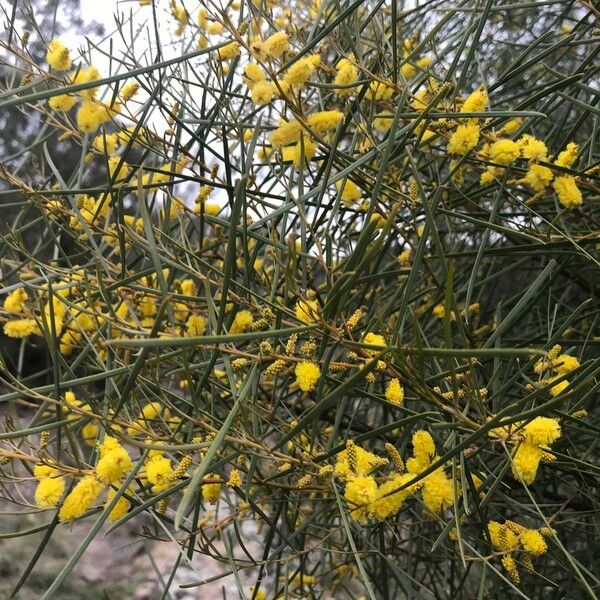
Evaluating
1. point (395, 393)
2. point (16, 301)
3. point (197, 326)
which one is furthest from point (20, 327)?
point (395, 393)

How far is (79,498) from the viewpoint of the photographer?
2.14 ft

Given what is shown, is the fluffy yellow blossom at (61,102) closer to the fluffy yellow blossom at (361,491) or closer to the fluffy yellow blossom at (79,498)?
the fluffy yellow blossom at (79,498)

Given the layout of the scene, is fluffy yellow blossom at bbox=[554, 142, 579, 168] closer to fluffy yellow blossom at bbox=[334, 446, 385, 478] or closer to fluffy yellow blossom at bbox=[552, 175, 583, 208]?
fluffy yellow blossom at bbox=[552, 175, 583, 208]

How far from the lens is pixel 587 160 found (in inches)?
37.8

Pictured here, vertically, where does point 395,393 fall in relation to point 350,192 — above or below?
below

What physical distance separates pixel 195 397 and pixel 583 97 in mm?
1377

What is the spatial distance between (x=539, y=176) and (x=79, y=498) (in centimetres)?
66

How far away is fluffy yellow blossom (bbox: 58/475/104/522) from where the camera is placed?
65 centimetres

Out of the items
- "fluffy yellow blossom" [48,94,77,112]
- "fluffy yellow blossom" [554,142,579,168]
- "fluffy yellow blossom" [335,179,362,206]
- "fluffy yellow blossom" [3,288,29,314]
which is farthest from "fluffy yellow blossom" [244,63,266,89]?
"fluffy yellow blossom" [3,288,29,314]

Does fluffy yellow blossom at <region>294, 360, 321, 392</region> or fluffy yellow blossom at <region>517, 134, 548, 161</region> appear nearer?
fluffy yellow blossom at <region>294, 360, 321, 392</region>

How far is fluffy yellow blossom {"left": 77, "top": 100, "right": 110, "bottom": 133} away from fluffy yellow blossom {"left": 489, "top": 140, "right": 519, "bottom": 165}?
21.8 inches

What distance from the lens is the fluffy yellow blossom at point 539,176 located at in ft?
2.64

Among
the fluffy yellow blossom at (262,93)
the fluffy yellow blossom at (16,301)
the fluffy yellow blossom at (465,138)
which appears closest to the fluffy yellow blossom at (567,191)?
the fluffy yellow blossom at (465,138)

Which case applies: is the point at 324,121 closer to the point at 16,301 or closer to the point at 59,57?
the point at 59,57
